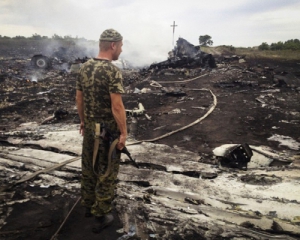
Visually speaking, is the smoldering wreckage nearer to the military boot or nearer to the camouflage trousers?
the military boot

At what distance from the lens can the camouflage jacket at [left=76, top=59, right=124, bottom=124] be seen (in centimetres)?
251

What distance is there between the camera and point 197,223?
2.70 meters

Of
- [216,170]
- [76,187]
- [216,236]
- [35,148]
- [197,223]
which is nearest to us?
[216,236]

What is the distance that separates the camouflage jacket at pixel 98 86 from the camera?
2.51 m

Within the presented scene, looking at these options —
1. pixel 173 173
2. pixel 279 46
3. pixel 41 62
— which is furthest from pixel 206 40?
pixel 173 173

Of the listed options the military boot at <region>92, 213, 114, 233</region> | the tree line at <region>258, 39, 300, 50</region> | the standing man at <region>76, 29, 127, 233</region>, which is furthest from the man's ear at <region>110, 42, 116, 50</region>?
the tree line at <region>258, 39, 300, 50</region>

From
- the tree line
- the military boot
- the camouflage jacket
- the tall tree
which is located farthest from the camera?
the tall tree

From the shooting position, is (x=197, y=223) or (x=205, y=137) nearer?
(x=197, y=223)

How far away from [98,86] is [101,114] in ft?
1.01

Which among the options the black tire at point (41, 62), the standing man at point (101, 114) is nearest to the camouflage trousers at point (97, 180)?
the standing man at point (101, 114)

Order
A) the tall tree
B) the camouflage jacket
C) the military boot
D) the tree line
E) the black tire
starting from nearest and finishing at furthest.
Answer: the camouflage jacket
the military boot
the black tire
the tree line
the tall tree

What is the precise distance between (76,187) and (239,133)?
426 centimetres

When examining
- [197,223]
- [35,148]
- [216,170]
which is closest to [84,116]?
[197,223]

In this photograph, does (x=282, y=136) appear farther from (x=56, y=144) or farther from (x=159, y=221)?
(x=56, y=144)
